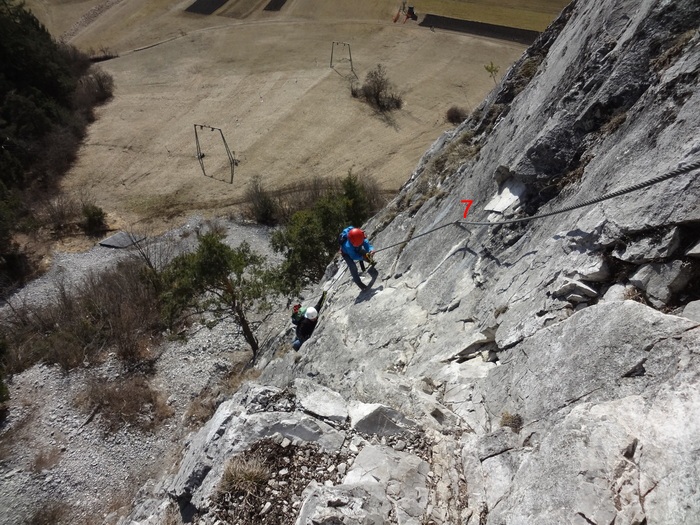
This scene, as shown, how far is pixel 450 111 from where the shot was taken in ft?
136

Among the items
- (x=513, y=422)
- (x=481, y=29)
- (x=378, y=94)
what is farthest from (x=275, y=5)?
(x=513, y=422)

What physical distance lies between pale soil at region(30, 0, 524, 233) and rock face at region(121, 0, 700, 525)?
24856 mm

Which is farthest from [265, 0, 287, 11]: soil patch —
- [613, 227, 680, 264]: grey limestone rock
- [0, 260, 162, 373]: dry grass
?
[613, 227, 680, 264]: grey limestone rock

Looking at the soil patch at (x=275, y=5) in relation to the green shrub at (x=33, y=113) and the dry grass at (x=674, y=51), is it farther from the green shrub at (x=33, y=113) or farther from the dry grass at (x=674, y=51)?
the dry grass at (x=674, y=51)

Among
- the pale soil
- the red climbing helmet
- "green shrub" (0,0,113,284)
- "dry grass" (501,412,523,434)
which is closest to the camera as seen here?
"dry grass" (501,412,523,434)

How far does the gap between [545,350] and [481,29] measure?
56.5 metres

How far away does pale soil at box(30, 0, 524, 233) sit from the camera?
3656cm

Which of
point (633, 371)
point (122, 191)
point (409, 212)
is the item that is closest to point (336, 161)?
point (122, 191)

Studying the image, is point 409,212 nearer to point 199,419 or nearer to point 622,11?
point 622,11

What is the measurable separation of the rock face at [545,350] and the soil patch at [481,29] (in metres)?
47.9

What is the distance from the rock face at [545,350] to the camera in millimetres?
4617

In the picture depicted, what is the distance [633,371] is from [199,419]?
595 inches

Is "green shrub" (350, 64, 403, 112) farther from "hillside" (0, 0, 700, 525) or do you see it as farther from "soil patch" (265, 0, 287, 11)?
"hillside" (0, 0, 700, 525)

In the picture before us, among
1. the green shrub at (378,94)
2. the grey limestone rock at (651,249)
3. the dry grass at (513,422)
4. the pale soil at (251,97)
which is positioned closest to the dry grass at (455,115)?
the pale soil at (251,97)
